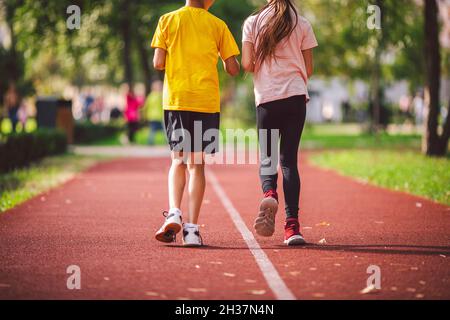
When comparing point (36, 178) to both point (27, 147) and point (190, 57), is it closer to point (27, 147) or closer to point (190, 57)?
point (27, 147)

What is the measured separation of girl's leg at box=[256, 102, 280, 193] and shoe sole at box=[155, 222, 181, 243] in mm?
816

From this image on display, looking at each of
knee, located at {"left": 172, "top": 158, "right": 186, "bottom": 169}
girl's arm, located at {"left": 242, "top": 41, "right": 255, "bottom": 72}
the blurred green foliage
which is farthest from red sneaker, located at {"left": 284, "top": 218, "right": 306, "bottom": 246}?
the blurred green foliage

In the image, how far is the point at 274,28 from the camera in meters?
7.59

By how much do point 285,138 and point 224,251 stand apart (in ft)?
3.64

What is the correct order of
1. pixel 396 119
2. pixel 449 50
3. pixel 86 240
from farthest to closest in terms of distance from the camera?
pixel 449 50, pixel 396 119, pixel 86 240

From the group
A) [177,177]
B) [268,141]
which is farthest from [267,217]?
[177,177]

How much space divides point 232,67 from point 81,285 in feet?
8.54

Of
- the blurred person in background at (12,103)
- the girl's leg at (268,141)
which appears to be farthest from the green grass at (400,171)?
the blurred person in background at (12,103)

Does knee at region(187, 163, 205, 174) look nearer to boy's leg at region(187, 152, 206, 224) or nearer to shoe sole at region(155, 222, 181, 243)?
boy's leg at region(187, 152, 206, 224)

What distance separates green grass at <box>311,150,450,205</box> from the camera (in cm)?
1305

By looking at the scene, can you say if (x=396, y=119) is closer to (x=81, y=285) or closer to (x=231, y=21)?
(x=231, y=21)

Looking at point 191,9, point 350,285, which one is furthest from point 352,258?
point 191,9

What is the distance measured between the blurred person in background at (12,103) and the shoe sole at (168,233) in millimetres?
27314
